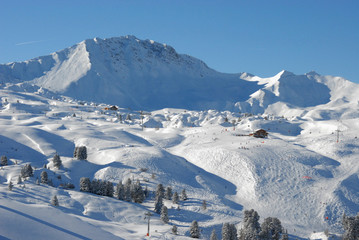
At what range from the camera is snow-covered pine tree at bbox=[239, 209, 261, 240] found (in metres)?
47.1

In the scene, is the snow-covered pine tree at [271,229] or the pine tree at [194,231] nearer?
the pine tree at [194,231]

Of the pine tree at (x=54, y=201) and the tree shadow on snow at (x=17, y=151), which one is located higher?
the tree shadow on snow at (x=17, y=151)

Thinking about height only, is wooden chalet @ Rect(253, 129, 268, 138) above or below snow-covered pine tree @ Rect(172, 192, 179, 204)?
above

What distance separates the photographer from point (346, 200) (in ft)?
214

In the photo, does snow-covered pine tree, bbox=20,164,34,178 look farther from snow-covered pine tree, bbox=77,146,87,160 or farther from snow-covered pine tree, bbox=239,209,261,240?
snow-covered pine tree, bbox=239,209,261,240

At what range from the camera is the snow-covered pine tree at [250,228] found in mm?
47094

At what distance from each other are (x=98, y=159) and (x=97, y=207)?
2808cm

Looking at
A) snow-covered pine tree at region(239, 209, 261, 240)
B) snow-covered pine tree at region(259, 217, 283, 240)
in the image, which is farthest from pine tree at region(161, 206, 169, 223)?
snow-covered pine tree at region(259, 217, 283, 240)

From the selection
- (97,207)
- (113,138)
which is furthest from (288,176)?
(113,138)

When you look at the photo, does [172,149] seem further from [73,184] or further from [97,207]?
[97,207]

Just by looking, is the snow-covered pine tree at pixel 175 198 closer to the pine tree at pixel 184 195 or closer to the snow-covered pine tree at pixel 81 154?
the pine tree at pixel 184 195

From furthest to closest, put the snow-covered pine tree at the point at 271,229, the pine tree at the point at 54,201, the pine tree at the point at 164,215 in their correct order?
the pine tree at the point at 164,215 < the snow-covered pine tree at the point at 271,229 < the pine tree at the point at 54,201

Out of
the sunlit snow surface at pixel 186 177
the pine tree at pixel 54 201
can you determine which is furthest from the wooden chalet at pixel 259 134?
the pine tree at pixel 54 201

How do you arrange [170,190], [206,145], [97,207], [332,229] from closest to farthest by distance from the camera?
[97,207]
[332,229]
[170,190]
[206,145]
